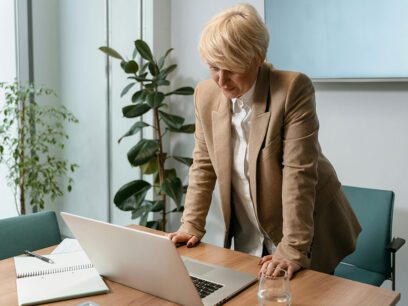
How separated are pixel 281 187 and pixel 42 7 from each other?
2.79 meters

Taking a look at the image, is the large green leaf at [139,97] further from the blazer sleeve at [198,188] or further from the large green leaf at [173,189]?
the blazer sleeve at [198,188]

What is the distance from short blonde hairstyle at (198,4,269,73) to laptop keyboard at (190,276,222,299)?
0.66 m

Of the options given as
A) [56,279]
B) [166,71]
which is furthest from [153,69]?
[56,279]

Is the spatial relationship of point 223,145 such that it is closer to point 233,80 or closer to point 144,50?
point 233,80

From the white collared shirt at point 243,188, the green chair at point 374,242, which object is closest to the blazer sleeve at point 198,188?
the white collared shirt at point 243,188

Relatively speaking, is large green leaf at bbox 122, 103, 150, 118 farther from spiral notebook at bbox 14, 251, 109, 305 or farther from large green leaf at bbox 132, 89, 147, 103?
spiral notebook at bbox 14, 251, 109, 305

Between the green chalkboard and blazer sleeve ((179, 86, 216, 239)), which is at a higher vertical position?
the green chalkboard

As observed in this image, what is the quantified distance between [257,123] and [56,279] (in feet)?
2.64

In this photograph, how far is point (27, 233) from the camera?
79.7 inches

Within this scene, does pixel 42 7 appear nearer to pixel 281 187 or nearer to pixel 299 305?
pixel 281 187

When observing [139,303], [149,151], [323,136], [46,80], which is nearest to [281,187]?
[139,303]

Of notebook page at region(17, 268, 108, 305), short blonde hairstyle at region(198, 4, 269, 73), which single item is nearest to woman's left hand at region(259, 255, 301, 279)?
notebook page at region(17, 268, 108, 305)

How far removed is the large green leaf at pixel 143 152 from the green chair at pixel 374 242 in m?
1.43

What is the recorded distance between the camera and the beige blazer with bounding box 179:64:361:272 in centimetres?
169
